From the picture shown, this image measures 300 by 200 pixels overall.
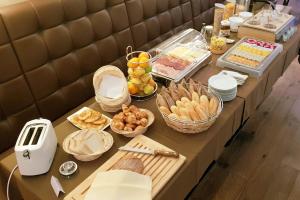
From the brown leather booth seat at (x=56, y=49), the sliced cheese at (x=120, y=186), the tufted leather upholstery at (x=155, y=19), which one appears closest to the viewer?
the sliced cheese at (x=120, y=186)

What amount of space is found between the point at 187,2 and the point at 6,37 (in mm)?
1454

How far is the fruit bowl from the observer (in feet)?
3.98

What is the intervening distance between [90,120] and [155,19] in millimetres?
1161

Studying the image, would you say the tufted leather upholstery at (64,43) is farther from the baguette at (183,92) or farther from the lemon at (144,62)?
the baguette at (183,92)

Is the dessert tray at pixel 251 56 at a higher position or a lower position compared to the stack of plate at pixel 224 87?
lower

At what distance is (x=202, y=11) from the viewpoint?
247 centimetres

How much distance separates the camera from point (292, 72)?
2.80 metres

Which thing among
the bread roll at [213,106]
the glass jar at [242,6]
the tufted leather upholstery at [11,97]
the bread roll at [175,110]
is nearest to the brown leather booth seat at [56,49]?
the tufted leather upholstery at [11,97]

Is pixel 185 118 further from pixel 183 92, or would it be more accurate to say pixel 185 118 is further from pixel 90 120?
pixel 90 120

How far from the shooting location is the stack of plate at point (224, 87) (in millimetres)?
1214

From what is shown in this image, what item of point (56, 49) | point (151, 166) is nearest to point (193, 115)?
point (151, 166)

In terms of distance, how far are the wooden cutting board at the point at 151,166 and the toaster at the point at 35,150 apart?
15 centimetres

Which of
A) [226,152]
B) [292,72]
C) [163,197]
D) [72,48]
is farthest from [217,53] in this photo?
[292,72]

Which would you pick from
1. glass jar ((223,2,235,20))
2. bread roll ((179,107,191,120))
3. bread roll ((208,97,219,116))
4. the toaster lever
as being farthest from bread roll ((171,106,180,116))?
glass jar ((223,2,235,20))
